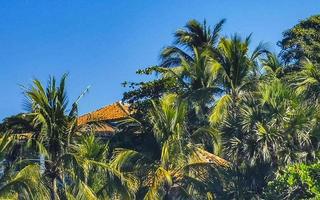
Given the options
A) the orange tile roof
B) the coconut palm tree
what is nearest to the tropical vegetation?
the coconut palm tree

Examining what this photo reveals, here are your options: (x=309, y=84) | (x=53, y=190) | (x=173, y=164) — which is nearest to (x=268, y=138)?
(x=173, y=164)

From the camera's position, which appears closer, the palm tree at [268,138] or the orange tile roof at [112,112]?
the palm tree at [268,138]

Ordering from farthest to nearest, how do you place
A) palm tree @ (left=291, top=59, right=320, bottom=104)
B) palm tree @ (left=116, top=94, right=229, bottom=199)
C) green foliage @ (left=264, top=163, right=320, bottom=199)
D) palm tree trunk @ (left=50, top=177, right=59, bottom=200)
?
palm tree @ (left=291, top=59, right=320, bottom=104) < palm tree @ (left=116, top=94, right=229, bottom=199) < green foliage @ (left=264, top=163, right=320, bottom=199) < palm tree trunk @ (left=50, top=177, right=59, bottom=200)

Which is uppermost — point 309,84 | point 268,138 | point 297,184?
point 309,84

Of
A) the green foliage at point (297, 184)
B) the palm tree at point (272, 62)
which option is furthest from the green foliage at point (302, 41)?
the green foliage at point (297, 184)

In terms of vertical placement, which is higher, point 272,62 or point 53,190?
point 272,62

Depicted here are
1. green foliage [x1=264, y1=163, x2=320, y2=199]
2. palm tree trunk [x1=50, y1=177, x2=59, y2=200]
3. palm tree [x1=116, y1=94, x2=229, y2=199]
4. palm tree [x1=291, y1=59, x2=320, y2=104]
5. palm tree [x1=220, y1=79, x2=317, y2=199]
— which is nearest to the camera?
palm tree trunk [x1=50, y1=177, x2=59, y2=200]

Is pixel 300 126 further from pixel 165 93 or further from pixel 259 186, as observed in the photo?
pixel 165 93

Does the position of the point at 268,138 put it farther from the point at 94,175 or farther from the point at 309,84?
the point at 94,175

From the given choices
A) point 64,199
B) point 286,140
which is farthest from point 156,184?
point 286,140

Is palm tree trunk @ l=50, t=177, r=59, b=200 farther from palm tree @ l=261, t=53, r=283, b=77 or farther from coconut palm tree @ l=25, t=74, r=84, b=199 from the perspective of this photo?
palm tree @ l=261, t=53, r=283, b=77

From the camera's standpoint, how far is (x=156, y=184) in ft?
83.6

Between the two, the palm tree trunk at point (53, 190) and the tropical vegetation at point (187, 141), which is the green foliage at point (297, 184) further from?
the palm tree trunk at point (53, 190)

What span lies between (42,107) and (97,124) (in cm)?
206
